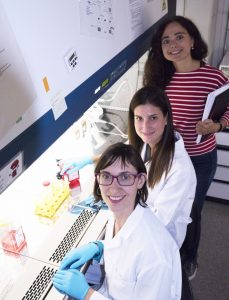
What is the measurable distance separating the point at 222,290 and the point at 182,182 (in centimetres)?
129

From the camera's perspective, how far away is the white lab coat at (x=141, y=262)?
1131 millimetres

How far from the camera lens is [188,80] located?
6.27ft

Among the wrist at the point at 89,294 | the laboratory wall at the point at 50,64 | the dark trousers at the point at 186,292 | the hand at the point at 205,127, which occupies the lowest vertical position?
the wrist at the point at 89,294

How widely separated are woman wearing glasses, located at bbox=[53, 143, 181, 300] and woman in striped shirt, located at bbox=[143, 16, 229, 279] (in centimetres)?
52

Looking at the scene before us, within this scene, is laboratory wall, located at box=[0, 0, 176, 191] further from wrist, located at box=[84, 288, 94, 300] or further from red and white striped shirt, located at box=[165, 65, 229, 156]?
wrist, located at box=[84, 288, 94, 300]

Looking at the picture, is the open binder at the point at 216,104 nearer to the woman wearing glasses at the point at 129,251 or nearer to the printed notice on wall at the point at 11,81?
the woman wearing glasses at the point at 129,251

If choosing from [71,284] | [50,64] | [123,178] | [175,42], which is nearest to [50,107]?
[50,64]

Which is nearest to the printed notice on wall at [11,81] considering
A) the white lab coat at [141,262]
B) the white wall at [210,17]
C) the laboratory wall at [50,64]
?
the laboratory wall at [50,64]

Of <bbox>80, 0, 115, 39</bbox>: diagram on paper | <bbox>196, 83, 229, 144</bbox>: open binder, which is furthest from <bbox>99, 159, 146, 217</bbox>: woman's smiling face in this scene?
<bbox>196, 83, 229, 144</bbox>: open binder

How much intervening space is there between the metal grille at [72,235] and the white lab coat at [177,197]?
371mm

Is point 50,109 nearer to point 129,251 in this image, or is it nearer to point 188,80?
point 129,251

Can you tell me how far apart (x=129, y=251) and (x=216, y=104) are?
1051 millimetres

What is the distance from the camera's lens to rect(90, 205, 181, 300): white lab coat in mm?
1131

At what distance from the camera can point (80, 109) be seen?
135 cm
